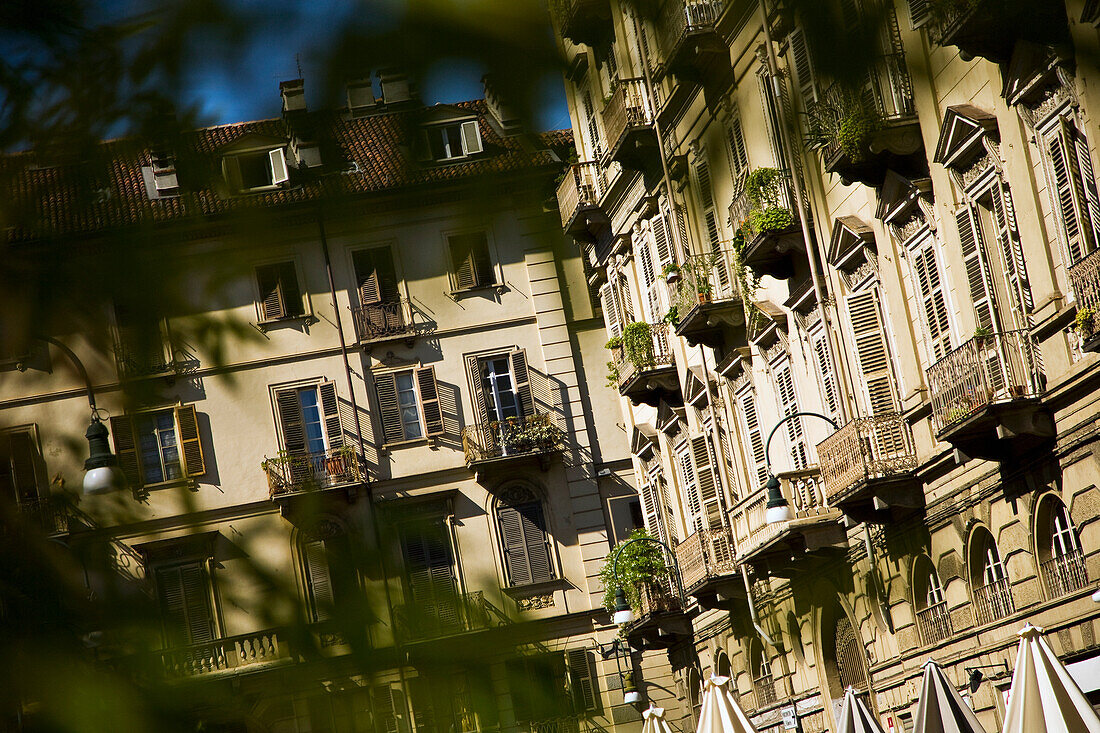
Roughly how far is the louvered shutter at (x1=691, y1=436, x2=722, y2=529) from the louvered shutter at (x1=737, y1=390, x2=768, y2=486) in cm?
160

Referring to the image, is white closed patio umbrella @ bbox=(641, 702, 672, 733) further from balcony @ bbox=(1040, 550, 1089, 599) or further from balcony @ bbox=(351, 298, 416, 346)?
balcony @ bbox=(1040, 550, 1089, 599)

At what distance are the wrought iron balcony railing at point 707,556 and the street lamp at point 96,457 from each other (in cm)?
1772

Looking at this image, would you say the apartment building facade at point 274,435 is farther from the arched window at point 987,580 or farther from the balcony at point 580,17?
the arched window at point 987,580

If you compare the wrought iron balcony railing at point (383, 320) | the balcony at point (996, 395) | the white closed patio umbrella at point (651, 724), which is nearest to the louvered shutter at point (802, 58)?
the wrought iron balcony railing at point (383, 320)

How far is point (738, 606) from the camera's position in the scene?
70.4ft

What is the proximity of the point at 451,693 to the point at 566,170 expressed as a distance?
882mm

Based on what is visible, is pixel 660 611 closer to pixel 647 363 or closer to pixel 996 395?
pixel 647 363

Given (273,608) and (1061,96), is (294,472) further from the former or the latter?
(1061,96)

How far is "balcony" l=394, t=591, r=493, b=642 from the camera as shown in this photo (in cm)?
206

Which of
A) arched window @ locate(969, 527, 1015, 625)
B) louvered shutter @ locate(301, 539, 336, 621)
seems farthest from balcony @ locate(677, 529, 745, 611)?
louvered shutter @ locate(301, 539, 336, 621)

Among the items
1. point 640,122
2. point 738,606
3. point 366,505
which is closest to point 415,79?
point 366,505

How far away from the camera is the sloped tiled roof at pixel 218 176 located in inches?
76.7

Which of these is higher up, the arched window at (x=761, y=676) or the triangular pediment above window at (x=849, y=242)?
the triangular pediment above window at (x=849, y=242)

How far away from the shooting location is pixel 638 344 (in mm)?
22781
